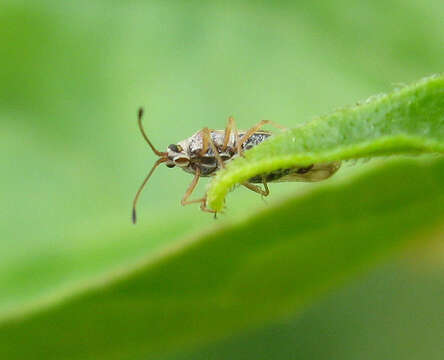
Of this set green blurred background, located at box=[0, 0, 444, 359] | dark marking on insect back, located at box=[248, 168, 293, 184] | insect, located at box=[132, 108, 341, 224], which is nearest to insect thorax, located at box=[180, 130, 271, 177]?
insect, located at box=[132, 108, 341, 224]

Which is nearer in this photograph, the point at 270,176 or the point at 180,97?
the point at 270,176

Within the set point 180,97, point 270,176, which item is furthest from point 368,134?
point 180,97

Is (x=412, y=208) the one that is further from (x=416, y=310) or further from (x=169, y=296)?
(x=416, y=310)

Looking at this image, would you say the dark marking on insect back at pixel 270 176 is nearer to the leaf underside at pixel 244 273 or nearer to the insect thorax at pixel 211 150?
the leaf underside at pixel 244 273

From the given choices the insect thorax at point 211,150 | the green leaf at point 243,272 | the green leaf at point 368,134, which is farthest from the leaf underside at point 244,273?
the green leaf at point 368,134

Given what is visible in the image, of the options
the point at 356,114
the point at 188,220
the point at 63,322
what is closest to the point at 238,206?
the point at 188,220

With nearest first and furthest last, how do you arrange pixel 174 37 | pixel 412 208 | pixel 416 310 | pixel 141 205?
1. pixel 412 208
2. pixel 141 205
3. pixel 416 310
4. pixel 174 37

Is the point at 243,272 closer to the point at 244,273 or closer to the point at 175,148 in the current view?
the point at 244,273
